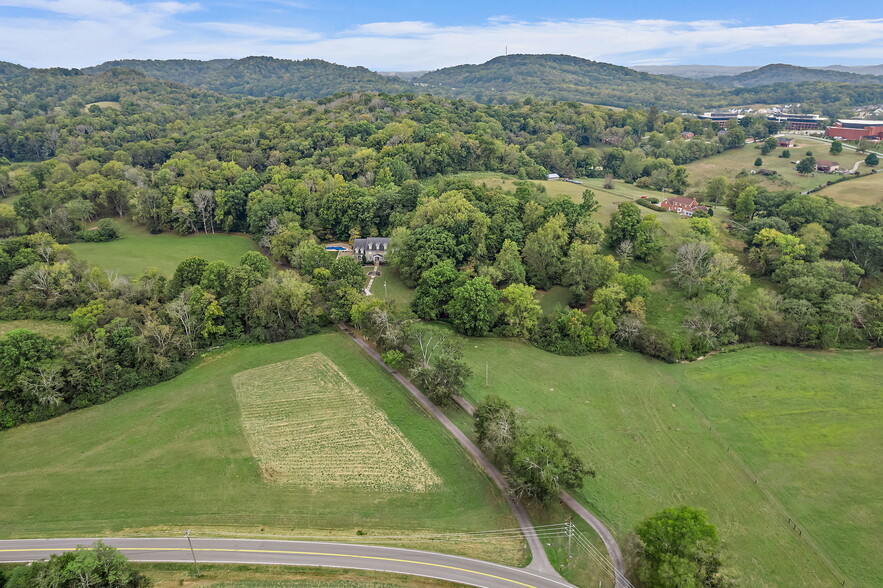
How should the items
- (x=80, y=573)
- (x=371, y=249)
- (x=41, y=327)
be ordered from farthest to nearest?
(x=371, y=249)
(x=41, y=327)
(x=80, y=573)

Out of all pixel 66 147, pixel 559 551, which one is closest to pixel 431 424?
pixel 559 551

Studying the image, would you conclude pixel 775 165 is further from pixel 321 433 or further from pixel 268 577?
pixel 268 577

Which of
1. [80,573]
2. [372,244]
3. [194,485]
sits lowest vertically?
[194,485]

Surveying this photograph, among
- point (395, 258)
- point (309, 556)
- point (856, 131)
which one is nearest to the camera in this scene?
point (309, 556)

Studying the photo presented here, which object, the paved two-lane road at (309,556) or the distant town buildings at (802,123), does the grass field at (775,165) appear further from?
the paved two-lane road at (309,556)

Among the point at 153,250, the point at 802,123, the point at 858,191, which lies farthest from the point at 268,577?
the point at 802,123

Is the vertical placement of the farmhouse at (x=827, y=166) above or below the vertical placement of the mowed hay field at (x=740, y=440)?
above

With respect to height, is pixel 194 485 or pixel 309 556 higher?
pixel 194 485

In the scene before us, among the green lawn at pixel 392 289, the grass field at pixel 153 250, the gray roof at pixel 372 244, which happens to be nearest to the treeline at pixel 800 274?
the green lawn at pixel 392 289

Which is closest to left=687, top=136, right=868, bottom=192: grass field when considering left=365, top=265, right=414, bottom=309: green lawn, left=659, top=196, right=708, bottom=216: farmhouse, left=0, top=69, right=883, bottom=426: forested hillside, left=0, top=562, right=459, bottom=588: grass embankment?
left=0, top=69, right=883, bottom=426: forested hillside
